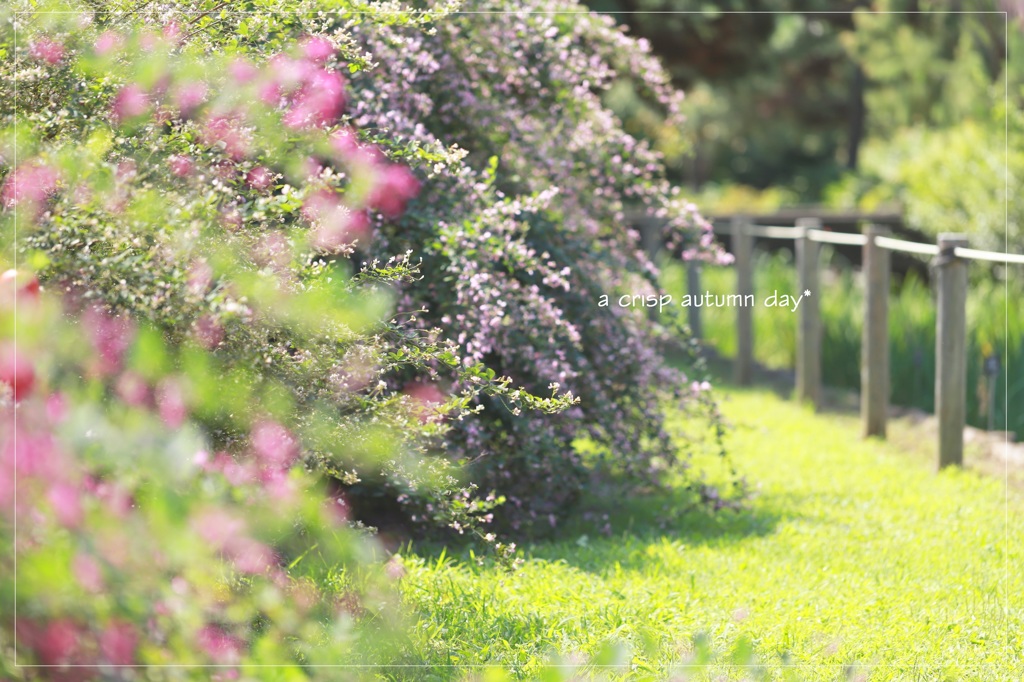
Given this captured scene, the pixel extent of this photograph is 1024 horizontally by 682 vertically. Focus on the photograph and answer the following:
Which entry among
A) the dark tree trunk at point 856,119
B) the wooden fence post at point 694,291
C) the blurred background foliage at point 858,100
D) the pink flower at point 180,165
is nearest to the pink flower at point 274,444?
the pink flower at point 180,165

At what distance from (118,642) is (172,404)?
652 mm

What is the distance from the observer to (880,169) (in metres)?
16.8

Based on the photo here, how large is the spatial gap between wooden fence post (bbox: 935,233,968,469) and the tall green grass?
0.76 metres

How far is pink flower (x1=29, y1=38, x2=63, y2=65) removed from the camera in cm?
291

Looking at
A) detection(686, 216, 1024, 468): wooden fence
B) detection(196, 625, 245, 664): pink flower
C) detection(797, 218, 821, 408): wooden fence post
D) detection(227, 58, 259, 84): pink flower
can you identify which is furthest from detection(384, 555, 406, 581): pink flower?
detection(797, 218, 821, 408): wooden fence post

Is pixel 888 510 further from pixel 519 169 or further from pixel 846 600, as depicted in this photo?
pixel 519 169

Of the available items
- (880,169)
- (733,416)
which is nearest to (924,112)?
(880,169)

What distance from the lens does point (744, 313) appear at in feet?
27.1

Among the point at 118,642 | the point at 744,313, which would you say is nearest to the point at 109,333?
the point at 118,642

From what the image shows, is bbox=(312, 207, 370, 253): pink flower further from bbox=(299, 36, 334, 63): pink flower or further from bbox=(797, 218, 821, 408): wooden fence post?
bbox=(797, 218, 821, 408): wooden fence post

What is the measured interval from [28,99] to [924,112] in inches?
583

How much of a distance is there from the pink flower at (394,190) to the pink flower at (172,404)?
1636 millimetres

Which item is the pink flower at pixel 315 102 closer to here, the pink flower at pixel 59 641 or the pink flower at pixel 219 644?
the pink flower at pixel 219 644

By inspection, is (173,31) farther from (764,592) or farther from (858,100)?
(858,100)
